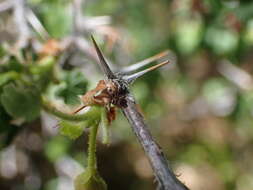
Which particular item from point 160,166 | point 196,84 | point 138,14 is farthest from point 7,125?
point 196,84

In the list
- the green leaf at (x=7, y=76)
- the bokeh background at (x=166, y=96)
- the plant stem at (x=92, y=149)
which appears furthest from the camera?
the bokeh background at (x=166, y=96)

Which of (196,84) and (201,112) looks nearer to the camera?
(201,112)

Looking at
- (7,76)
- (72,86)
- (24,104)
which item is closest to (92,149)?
(24,104)

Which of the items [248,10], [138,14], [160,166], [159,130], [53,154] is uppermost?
[160,166]

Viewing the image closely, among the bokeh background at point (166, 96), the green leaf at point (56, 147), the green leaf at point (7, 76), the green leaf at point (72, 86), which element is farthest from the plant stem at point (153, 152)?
the green leaf at point (56, 147)

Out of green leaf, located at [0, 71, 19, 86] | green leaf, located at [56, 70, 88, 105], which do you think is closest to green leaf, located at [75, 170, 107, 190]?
green leaf, located at [0, 71, 19, 86]

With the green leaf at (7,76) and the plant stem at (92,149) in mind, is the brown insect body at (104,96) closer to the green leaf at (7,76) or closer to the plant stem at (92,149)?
the plant stem at (92,149)

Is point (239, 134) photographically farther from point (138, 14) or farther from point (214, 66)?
point (138, 14)

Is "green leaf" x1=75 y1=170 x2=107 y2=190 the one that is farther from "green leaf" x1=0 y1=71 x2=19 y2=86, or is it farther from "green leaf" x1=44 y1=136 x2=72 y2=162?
"green leaf" x1=44 y1=136 x2=72 y2=162
